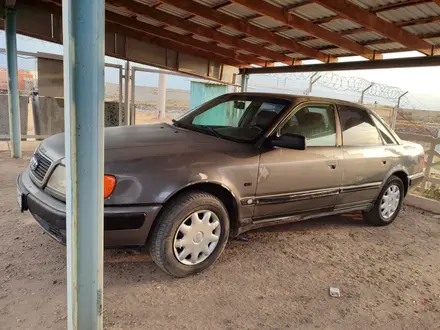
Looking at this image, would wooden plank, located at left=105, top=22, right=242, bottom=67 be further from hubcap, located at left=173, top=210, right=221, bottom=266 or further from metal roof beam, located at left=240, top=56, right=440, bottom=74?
hubcap, located at left=173, top=210, right=221, bottom=266

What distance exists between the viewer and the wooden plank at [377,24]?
500 cm

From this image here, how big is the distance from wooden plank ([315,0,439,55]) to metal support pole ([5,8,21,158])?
5.65 m

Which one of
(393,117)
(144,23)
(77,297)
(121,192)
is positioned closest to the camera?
(77,297)

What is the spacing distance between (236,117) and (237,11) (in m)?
3.11

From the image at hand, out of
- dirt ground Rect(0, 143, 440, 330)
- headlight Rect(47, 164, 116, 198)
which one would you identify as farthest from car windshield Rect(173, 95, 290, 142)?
headlight Rect(47, 164, 116, 198)

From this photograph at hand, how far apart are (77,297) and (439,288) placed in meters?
3.30

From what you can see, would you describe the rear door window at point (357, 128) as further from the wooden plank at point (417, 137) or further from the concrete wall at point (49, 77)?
the concrete wall at point (49, 77)

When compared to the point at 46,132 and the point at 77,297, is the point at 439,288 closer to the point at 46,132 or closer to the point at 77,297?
the point at 77,297

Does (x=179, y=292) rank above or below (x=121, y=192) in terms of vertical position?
below

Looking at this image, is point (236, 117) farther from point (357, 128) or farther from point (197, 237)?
point (197, 237)

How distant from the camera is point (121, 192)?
263 centimetres

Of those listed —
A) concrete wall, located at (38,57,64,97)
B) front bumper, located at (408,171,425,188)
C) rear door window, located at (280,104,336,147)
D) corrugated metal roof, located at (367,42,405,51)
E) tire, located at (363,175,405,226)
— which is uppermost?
corrugated metal roof, located at (367,42,405,51)

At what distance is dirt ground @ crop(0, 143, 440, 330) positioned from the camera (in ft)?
8.37

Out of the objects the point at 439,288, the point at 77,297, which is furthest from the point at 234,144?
the point at 439,288
